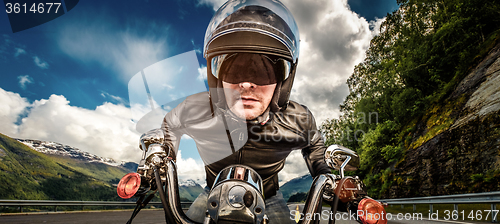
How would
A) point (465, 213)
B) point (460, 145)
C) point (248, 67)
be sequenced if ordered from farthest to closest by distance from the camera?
point (460, 145) < point (465, 213) < point (248, 67)

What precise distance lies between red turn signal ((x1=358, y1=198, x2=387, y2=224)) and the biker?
520mm

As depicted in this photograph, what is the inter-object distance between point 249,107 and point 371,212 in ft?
2.56

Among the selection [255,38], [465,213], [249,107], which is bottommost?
[465,213]

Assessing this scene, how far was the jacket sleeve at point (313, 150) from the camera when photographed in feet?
6.27

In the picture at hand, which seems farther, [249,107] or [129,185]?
[249,107]

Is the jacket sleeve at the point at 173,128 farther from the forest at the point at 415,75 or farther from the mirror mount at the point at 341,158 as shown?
the forest at the point at 415,75

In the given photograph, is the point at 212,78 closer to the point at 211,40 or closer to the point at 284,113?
the point at 211,40

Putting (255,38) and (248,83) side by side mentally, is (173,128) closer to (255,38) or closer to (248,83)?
(248,83)

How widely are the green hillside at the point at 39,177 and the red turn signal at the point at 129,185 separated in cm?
11847

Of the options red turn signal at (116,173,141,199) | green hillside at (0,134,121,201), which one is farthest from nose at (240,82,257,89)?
green hillside at (0,134,121,201)

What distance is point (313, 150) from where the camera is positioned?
1950 mm

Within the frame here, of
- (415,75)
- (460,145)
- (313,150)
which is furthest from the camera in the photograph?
(415,75)

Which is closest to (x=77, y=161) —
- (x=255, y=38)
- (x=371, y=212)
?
(x=255, y=38)

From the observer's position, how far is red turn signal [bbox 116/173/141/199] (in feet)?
3.62
